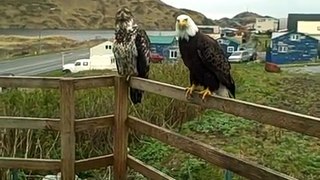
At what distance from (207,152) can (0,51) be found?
25.6 m

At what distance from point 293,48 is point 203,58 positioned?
22.1 m

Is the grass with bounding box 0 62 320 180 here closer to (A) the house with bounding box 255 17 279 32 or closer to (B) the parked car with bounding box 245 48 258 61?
(B) the parked car with bounding box 245 48 258 61

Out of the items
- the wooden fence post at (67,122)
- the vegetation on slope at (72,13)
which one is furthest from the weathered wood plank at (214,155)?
the vegetation on slope at (72,13)

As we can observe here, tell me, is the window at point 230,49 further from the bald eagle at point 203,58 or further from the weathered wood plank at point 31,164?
the weathered wood plank at point 31,164

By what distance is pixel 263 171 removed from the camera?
2.36m

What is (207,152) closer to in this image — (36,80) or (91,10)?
(36,80)

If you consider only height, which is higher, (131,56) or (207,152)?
(131,56)

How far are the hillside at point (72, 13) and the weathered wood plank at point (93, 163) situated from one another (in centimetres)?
3463

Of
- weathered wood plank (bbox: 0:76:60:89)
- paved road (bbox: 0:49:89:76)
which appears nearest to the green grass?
weathered wood plank (bbox: 0:76:60:89)

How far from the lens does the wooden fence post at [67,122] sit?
3.32 meters

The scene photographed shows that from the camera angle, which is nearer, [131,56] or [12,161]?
[12,161]

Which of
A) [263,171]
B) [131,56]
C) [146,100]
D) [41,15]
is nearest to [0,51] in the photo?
[41,15]

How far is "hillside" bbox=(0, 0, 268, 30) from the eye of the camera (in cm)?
4088

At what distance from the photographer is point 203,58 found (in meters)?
3.26
